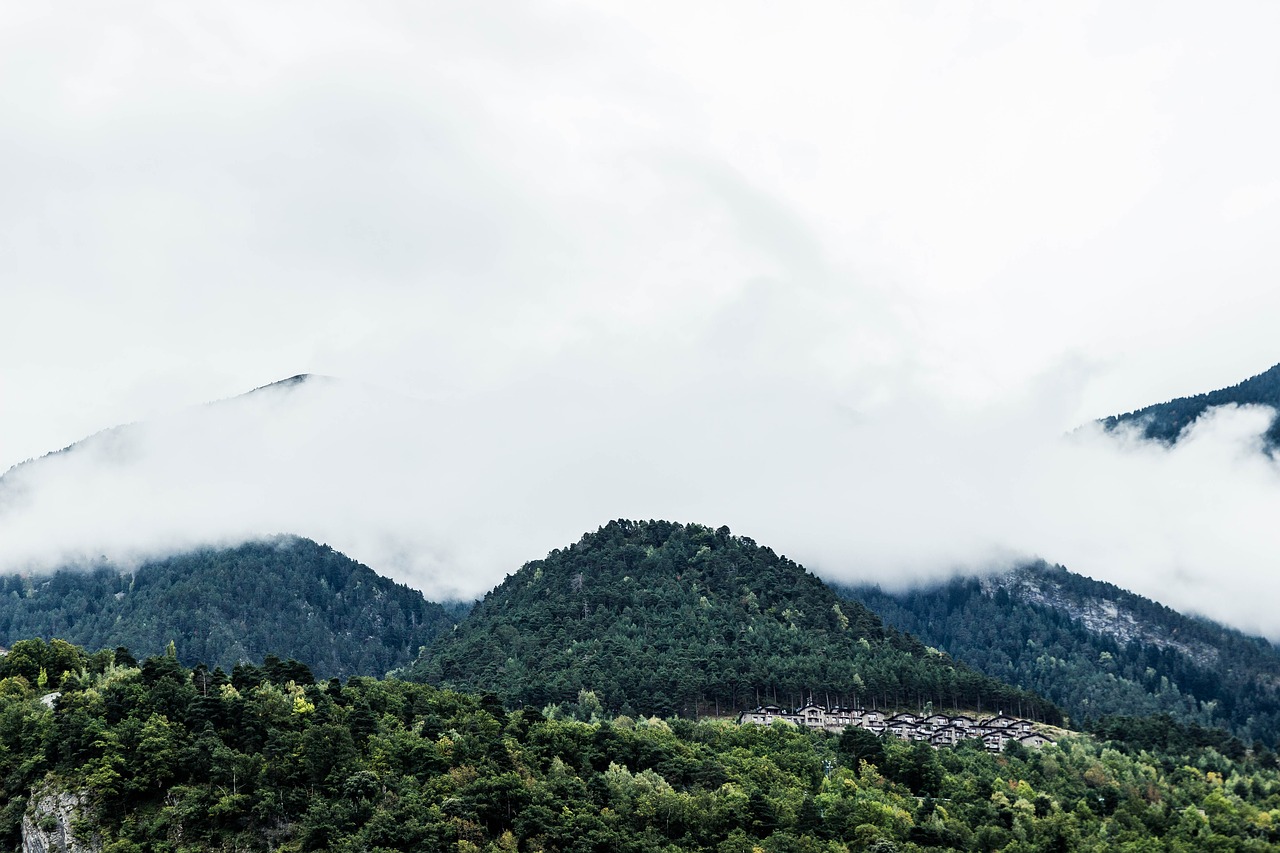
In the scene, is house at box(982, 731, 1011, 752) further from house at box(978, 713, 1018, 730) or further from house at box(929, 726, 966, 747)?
house at box(929, 726, 966, 747)

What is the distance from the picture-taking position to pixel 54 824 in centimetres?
10231

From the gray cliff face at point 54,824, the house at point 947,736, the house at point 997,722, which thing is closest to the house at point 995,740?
the house at point 997,722

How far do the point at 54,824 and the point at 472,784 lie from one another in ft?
111

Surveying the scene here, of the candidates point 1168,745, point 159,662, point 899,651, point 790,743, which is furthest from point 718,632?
point 159,662

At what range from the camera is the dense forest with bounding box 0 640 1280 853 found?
102 metres

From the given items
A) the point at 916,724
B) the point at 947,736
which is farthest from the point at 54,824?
the point at 947,736

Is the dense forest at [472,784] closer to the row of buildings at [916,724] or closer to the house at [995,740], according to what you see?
the house at [995,740]

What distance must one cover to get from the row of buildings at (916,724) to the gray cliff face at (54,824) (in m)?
79.7

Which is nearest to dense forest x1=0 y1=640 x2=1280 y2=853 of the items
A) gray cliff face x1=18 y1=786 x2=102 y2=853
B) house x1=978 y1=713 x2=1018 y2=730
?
gray cliff face x1=18 y1=786 x2=102 y2=853

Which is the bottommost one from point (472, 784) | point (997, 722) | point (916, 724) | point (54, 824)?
point (997, 722)

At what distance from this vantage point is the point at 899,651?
191250mm

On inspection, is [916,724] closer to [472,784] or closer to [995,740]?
[995,740]

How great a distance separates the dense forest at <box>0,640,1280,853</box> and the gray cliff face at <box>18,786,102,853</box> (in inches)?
8.9

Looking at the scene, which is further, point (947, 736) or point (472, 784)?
point (947, 736)
